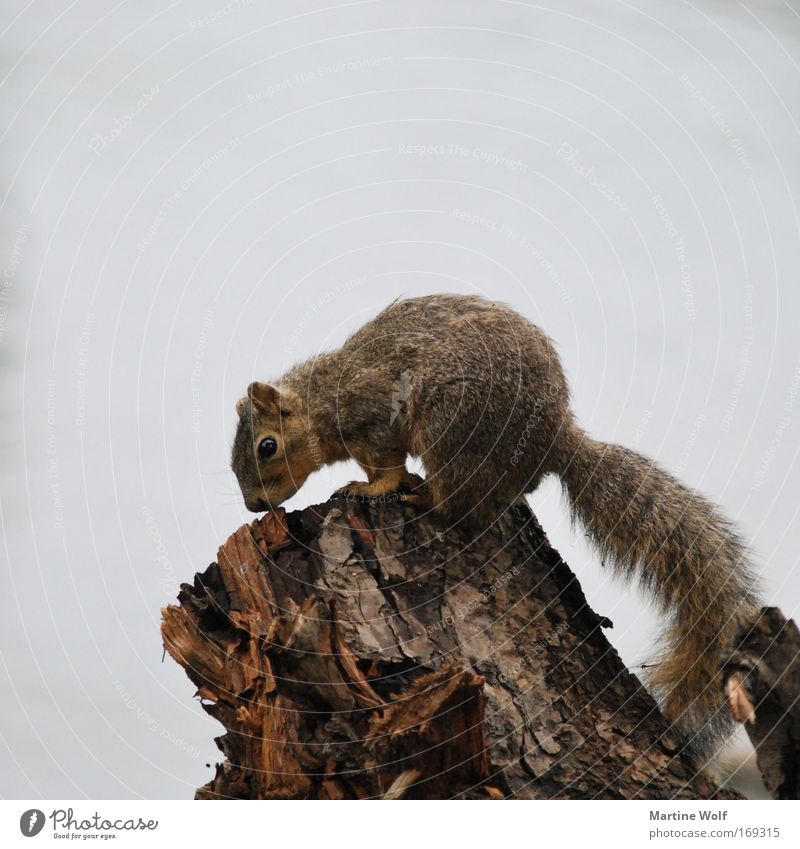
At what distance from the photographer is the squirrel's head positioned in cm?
328

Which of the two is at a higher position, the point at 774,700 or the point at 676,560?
the point at 676,560

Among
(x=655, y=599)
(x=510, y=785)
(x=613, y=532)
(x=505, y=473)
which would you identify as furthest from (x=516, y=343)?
(x=510, y=785)

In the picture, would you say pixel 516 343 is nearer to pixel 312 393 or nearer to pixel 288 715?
pixel 312 393

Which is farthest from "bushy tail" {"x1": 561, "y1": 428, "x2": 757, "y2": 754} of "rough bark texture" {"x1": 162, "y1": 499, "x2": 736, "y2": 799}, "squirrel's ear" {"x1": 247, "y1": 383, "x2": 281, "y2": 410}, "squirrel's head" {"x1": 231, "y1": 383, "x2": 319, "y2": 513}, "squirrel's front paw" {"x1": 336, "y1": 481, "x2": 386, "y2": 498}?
"squirrel's ear" {"x1": 247, "y1": 383, "x2": 281, "y2": 410}

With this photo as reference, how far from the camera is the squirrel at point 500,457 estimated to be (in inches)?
112

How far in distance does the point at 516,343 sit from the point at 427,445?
0.48 m

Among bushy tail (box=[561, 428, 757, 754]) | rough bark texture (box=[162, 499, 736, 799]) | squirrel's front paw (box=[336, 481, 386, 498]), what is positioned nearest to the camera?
rough bark texture (box=[162, 499, 736, 799])

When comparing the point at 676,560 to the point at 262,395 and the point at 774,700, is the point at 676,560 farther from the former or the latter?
the point at 262,395

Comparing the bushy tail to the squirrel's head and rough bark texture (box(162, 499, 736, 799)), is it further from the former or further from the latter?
the squirrel's head

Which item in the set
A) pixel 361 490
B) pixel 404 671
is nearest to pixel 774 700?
pixel 404 671

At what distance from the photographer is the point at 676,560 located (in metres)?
2.94

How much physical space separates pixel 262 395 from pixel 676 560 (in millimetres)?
1577

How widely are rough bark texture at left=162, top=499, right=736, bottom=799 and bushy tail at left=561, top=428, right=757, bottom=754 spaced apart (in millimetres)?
132
